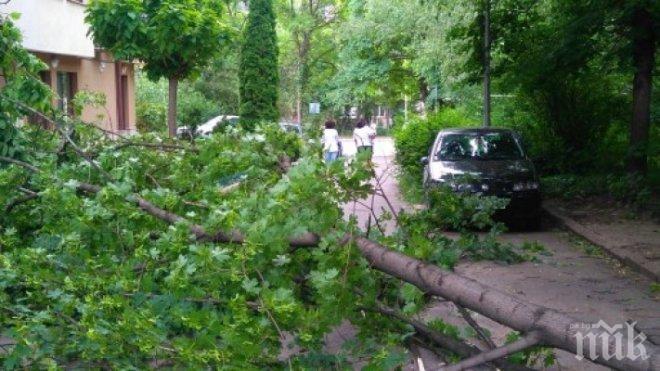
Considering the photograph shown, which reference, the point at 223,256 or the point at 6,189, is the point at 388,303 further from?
the point at 6,189

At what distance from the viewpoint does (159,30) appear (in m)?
15.6

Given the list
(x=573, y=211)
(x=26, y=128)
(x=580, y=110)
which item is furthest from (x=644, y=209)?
(x=26, y=128)

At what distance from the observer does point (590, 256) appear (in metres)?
12.0

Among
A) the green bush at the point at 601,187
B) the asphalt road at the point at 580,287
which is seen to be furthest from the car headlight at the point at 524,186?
the asphalt road at the point at 580,287

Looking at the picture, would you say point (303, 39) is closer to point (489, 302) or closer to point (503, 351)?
point (489, 302)

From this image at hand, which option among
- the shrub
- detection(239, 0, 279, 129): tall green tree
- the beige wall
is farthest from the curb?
detection(239, 0, 279, 129): tall green tree

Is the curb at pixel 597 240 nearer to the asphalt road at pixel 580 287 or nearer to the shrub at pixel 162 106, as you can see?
the asphalt road at pixel 580 287

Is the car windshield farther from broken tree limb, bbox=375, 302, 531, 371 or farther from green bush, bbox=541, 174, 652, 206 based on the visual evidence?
broken tree limb, bbox=375, 302, 531, 371

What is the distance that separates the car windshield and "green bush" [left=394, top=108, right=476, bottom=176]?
607 centimetres

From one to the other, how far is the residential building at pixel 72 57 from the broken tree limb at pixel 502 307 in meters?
13.3

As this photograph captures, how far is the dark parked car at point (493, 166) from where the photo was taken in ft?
47.9

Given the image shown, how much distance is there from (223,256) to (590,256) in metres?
9.45

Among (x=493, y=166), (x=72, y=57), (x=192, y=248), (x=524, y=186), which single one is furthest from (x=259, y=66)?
(x=192, y=248)

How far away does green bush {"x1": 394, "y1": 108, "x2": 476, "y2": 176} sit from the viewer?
75.3 feet
